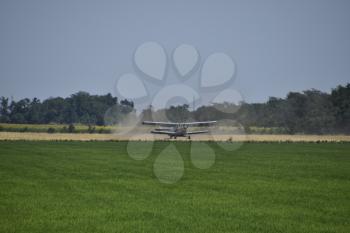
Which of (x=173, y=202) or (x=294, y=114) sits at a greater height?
(x=294, y=114)

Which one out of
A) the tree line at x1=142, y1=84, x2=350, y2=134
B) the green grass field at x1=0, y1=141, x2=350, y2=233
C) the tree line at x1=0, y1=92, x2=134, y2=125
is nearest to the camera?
the green grass field at x1=0, y1=141, x2=350, y2=233

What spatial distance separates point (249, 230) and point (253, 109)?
486 ft

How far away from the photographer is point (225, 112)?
495ft

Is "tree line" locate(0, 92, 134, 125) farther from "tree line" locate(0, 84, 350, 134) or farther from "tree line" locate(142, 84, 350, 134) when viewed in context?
"tree line" locate(142, 84, 350, 134)

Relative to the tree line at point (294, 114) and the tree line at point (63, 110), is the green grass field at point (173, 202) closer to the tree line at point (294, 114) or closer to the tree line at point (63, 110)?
the tree line at point (294, 114)

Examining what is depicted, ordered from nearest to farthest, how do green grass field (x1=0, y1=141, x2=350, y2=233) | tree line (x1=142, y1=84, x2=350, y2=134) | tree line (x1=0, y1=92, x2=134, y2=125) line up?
green grass field (x1=0, y1=141, x2=350, y2=233), tree line (x1=142, y1=84, x2=350, y2=134), tree line (x1=0, y1=92, x2=134, y2=125)

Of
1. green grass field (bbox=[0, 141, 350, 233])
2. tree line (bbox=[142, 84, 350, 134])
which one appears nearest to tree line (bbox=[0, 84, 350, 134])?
tree line (bbox=[142, 84, 350, 134])

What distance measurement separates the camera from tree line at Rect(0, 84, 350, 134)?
401 ft

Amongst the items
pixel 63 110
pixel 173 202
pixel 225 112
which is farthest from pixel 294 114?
pixel 173 202

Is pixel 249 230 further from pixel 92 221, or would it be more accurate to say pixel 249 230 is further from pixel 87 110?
pixel 87 110

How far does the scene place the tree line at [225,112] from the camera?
122250mm

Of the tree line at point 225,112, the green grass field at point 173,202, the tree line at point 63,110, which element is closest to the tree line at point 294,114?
the tree line at point 225,112

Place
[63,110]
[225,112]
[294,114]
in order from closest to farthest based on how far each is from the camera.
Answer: [294,114], [225,112], [63,110]

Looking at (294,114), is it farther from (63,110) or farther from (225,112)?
(63,110)
